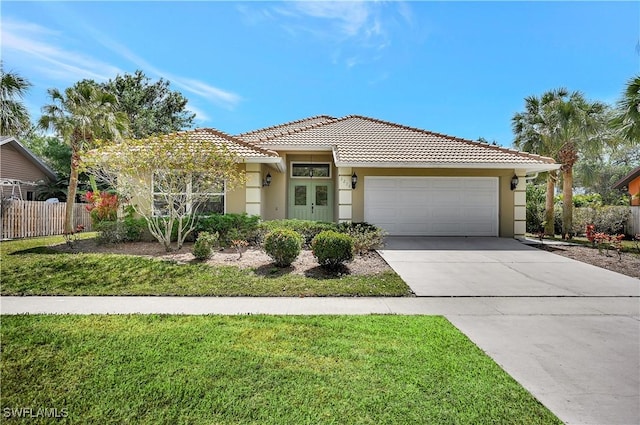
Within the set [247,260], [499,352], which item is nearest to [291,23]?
[247,260]

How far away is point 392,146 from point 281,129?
6802 millimetres

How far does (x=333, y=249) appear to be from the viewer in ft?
25.3

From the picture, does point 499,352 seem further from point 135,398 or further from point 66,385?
point 66,385

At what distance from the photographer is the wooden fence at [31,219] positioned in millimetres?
13508

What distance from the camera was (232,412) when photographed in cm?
254

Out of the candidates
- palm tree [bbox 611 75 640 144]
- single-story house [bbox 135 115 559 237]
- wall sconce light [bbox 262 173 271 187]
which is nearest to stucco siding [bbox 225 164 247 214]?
single-story house [bbox 135 115 559 237]

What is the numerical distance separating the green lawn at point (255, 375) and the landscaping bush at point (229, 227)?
6.48 metres

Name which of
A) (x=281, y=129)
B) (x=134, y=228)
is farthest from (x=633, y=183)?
(x=134, y=228)

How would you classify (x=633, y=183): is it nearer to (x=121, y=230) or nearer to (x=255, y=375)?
(x=255, y=375)

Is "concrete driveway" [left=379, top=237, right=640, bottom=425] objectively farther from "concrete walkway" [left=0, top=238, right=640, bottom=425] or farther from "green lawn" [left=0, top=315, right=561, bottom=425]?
"green lawn" [left=0, top=315, right=561, bottom=425]

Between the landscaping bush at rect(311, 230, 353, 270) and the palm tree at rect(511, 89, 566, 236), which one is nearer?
the landscaping bush at rect(311, 230, 353, 270)

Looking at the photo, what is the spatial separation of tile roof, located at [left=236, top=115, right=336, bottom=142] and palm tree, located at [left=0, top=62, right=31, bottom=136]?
866cm

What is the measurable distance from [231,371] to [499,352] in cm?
305

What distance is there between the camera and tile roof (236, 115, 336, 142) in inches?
654
